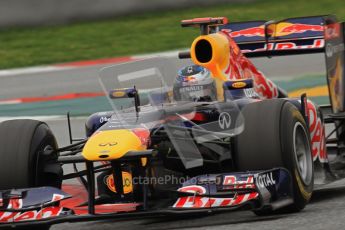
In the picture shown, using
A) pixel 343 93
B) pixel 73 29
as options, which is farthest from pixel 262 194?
pixel 73 29

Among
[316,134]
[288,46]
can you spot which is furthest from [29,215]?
[288,46]

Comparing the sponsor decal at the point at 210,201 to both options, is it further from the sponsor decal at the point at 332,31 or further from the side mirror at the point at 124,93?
the sponsor decal at the point at 332,31

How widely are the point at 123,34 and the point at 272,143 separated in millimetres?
11389

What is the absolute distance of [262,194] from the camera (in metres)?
5.96

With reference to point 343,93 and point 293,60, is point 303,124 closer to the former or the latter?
point 343,93

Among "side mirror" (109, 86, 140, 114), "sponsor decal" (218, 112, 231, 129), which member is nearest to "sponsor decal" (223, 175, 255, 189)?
"sponsor decal" (218, 112, 231, 129)

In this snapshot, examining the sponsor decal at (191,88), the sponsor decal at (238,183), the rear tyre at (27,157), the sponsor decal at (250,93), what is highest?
the sponsor decal at (191,88)

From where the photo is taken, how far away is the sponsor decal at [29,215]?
19.5 ft

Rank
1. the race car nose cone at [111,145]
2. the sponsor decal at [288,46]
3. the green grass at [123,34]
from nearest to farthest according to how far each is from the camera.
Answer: the race car nose cone at [111,145] → the sponsor decal at [288,46] → the green grass at [123,34]

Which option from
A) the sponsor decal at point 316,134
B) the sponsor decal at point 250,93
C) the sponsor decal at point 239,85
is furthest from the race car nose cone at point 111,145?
the sponsor decal at point 316,134

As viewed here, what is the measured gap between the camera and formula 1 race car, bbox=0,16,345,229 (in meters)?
5.91

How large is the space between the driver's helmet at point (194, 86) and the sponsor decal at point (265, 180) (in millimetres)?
1082

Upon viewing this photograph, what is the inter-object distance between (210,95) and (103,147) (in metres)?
1.38

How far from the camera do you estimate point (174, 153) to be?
6402 mm
